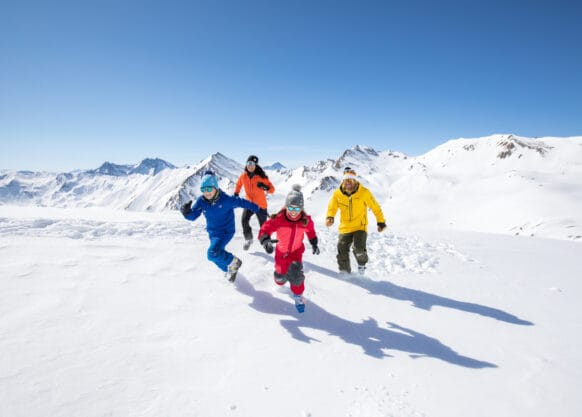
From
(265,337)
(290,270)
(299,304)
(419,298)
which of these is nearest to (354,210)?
(419,298)

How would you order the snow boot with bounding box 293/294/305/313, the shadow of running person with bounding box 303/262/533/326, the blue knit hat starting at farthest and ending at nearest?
the blue knit hat, the shadow of running person with bounding box 303/262/533/326, the snow boot with bounding box 293/294/305/313

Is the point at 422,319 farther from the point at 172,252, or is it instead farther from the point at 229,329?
the point at 172,252

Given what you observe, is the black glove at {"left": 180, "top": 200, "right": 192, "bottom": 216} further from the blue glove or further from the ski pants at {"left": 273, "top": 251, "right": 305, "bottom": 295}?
the ski pants at {"left": 273, "top": 251, "right": 305, "bottom": 295}

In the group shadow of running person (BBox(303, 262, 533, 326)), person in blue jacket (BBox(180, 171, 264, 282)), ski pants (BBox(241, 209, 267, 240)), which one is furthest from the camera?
ski pants (BBox(241, 209, 267, 240))

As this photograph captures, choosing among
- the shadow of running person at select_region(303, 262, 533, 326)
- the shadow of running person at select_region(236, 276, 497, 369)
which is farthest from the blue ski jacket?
the shadow of running person at select_region(303, 262, 533, 326)

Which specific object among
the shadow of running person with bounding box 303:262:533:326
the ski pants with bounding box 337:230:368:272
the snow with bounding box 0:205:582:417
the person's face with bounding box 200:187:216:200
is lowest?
the snow with bounding box 0:205:582:417

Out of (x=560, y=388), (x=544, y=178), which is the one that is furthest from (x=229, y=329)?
(x=544, y=178)

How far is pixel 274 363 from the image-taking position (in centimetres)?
277

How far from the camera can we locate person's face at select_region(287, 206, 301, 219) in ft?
14.2

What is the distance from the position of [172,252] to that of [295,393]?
13.9 ft

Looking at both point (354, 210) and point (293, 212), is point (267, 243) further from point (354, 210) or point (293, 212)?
A: point (354, 210)

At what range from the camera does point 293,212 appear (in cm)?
435

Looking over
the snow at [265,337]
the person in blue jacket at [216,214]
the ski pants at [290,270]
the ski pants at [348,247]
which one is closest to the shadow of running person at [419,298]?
the snow at [265,337]

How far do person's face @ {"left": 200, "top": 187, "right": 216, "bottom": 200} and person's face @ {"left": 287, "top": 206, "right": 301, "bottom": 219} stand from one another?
4.76 feet
